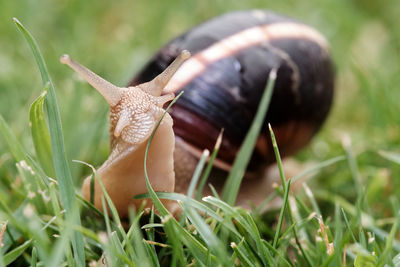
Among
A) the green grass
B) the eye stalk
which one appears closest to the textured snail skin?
the eye stalk

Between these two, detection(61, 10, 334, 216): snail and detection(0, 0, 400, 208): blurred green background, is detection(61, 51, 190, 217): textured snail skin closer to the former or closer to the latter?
detection(61, 10, 334, 216): snail

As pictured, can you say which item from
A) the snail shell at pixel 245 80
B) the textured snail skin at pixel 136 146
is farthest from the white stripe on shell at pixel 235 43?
the textured snail skin at pixel 136 146

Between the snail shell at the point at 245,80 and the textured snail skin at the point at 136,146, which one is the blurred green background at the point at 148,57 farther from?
the textured snail skin at the point at 136,146

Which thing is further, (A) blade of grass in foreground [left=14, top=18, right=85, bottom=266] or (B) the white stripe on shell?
(B) the white stripe on shell

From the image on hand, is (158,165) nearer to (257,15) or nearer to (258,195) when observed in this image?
(258,195)

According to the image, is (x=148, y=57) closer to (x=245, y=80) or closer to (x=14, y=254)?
(x=245, y=80)

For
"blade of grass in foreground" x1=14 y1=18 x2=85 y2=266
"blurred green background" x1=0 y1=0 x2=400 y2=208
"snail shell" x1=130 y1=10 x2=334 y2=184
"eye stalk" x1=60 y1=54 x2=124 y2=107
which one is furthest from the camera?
"blurred green background" x1=0 y1=0 x2=400 y2=208

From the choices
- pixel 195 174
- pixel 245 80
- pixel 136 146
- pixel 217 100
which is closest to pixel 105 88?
pixel 136 146

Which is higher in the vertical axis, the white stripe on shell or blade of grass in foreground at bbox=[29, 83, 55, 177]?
the white stripe on shell
